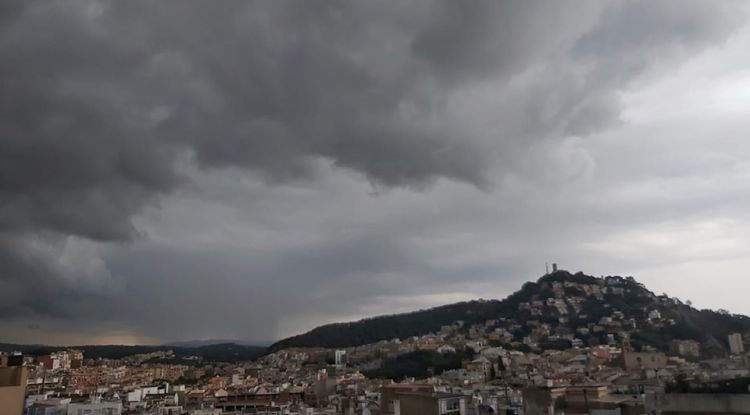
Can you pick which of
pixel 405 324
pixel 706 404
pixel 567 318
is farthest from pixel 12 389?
pixel 405 324

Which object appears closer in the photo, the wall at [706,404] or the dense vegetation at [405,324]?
the wall at [706,404]

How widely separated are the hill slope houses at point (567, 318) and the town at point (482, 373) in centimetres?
50

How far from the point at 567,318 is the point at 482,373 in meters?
63.3

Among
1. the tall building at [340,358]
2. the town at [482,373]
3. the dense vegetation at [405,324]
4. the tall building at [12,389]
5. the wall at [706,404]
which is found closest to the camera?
the wall at [706,404]

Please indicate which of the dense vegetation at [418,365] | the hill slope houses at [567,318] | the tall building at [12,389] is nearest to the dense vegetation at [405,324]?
the hill slope houses at [567,318]

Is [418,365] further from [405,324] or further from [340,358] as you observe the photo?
[405,324]

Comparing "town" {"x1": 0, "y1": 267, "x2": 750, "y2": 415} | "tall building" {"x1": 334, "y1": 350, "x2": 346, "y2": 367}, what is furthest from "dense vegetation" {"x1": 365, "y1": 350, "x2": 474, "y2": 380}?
"tall building" {"x1": 334, "y1": 350, "x2": 346, "y2": 367}

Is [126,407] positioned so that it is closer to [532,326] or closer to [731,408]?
[731,408]

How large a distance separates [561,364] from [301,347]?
256 ft

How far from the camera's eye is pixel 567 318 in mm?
123625

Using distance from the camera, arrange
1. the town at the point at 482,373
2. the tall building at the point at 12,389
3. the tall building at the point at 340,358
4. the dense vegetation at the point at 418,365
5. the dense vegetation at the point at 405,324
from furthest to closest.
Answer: the dense vegetation at the point at 405,324
the tall building at the point at 340,358
the dense vegetation at the point at 418,365
the town at the point at 482,373
the tall building at the point at 12,389

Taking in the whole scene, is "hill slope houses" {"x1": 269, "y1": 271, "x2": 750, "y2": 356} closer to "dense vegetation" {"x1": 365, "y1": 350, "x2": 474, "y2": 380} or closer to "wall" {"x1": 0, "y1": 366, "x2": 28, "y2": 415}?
"dense vegetation" {"x1": 365, "y1": 350, "x2": 474, "y2": 380}

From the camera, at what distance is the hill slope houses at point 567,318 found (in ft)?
302

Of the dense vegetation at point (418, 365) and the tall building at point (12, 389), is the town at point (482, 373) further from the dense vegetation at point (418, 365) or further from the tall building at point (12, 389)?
the dense vegetation at point (418, 365)
